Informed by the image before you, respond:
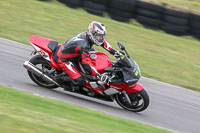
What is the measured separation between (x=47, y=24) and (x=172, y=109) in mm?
7415

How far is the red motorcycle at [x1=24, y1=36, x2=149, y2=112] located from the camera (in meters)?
7.61

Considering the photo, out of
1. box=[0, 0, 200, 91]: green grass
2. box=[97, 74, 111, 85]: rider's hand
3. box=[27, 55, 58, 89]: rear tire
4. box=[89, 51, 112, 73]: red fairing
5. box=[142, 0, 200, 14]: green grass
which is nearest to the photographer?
box=[97, 74, 111, 85]: rider's hand

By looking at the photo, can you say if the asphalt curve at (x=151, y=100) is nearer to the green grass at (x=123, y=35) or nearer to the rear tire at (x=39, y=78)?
the rear tire at (x=39, y=78)

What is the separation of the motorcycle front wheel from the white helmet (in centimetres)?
131

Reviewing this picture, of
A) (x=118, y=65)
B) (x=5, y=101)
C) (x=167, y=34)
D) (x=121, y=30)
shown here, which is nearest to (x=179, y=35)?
(x=167, y=34)

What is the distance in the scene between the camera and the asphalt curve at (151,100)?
774cm

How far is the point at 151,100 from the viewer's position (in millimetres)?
9031

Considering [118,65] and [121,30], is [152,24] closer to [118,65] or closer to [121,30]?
[121,30]

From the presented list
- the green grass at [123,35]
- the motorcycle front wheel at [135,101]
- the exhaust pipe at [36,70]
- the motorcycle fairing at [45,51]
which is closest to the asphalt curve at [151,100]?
the motorcycle front wheel at [135,101]

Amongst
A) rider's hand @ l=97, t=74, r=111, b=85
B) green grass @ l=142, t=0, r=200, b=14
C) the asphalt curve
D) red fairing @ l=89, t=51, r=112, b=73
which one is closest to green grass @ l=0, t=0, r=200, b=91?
the asphalt curve

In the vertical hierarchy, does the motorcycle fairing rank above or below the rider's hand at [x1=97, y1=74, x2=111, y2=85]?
above

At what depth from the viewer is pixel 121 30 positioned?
50.9 ft

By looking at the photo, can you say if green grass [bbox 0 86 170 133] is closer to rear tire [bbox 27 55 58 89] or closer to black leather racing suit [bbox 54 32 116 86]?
black leather racing suit [bbox 54 32 116 86]

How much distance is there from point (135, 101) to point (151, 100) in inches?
50.7
